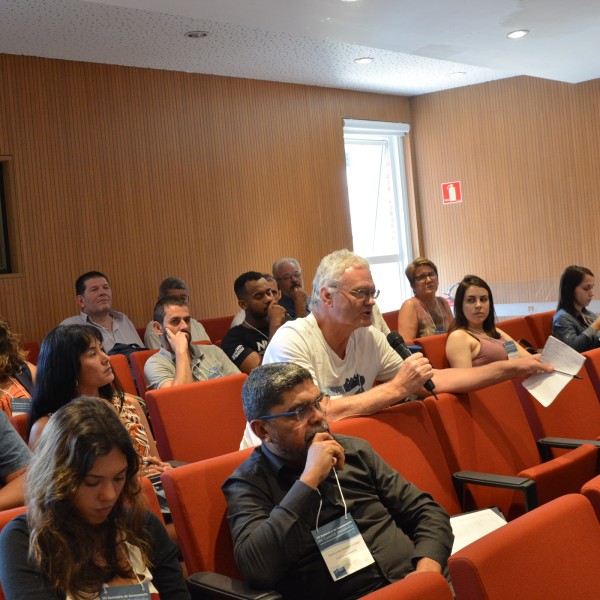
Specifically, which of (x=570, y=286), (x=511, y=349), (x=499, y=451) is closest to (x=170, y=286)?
(x=511, y=349)

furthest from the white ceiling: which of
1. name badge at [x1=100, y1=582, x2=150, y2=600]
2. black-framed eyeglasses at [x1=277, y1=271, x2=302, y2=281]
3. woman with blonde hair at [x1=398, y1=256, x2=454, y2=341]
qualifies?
name badge at [x1=100, y1=582, x2=150, y2=600]

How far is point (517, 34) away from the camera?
6016mm

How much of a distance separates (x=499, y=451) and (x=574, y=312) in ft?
10.4

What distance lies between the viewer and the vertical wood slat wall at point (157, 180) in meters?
6.24

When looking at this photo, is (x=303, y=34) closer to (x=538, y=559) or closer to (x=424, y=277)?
(x=424, y=277)

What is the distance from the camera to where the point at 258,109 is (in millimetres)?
7957

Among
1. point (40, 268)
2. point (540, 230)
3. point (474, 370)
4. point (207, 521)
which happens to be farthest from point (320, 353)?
point (540, 230)

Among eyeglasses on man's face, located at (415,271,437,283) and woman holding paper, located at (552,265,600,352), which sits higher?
eyeglasses on man's face, located at (415,271,437,283)

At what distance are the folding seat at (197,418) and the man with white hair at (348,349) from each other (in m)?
0.51

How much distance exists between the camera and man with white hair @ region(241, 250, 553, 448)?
2.88 m

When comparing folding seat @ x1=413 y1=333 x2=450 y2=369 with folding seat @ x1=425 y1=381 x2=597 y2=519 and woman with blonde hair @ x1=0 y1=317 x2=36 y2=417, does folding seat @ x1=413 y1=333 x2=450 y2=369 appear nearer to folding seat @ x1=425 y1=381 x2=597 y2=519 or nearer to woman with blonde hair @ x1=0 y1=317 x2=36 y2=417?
folding seat @ x1=425 y1=381 x2=597 y2=519

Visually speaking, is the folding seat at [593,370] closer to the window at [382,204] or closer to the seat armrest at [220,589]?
the seat armrest at [220,589]

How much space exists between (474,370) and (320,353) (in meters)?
0.64

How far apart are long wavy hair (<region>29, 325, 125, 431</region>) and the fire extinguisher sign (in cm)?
724
